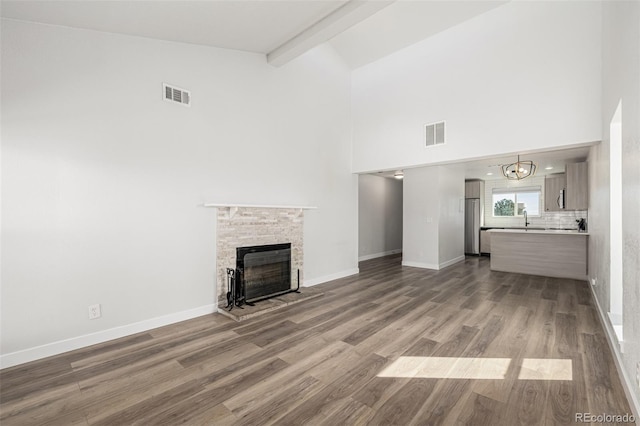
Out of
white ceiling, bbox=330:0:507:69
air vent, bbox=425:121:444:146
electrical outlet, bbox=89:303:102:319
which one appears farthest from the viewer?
air vent, bbox=425:121:444:146

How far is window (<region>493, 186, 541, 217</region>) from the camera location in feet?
30.2

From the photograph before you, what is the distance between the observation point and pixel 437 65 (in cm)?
532

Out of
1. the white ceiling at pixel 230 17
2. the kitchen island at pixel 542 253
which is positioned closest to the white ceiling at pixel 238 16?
the white ceiling at pixel 230 17

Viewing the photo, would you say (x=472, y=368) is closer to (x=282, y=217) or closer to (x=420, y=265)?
(x=282, y=217)

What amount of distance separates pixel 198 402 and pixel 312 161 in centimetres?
411

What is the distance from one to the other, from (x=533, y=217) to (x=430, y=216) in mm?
4740

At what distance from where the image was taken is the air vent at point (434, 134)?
5.22 metres

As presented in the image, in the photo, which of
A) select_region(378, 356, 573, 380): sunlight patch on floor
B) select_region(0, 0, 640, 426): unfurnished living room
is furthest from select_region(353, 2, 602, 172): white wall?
select_region(378, 356, 573, 380): sunlight patch on floor

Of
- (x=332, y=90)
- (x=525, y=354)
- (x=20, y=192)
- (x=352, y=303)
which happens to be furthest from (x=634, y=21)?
(x=20, y=192)

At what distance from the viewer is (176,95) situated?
3.60 m

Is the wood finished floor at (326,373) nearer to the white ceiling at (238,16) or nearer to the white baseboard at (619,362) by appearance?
the white baseboard at (619,362)

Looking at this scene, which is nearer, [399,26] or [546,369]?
[546,369]

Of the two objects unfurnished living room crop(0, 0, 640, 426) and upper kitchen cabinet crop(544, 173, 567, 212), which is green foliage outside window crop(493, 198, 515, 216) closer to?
upper kitchen cabinet crop(544, 173, 567, 212)

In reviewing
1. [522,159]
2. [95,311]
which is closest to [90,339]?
[95,311]
